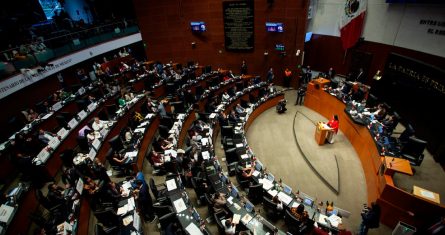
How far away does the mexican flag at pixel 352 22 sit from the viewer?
1452cm

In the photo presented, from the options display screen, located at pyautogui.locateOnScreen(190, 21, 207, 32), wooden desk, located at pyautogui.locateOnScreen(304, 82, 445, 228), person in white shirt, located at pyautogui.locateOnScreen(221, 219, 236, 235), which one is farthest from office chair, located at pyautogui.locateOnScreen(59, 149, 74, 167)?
display screen, located at pyautogui.locateOnScreen(190, 21, 207, 32)

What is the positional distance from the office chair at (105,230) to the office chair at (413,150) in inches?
373

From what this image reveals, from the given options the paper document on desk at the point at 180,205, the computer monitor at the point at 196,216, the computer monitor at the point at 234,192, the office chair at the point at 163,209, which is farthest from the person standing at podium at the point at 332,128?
the office chair at the point at 163,209

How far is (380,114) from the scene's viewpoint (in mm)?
10273

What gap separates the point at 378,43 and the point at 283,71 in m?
5.84

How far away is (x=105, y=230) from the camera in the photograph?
235 inches

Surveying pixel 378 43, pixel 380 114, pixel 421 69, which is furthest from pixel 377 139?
pixel 378 43

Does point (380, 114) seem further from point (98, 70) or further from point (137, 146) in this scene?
point (98, 70)

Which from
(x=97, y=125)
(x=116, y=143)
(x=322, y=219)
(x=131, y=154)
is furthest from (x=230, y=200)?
(x=97, y=125)

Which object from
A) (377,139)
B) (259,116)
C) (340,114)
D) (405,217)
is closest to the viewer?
(405,217)

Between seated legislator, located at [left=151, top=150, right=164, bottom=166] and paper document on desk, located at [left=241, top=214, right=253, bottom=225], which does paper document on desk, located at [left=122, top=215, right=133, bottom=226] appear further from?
paper document on desk, located at [left=241, top=214, right=253, bottom=225]

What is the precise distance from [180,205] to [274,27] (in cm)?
1309

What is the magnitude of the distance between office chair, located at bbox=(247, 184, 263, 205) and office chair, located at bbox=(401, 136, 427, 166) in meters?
5.24

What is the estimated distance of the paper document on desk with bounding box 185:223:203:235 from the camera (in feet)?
20.4
